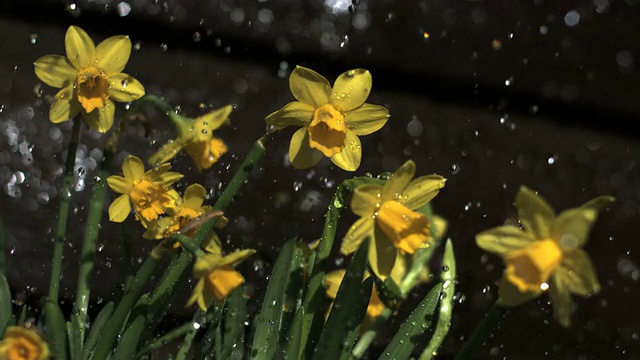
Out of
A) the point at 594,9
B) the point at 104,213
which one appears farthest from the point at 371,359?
the point at 594,9

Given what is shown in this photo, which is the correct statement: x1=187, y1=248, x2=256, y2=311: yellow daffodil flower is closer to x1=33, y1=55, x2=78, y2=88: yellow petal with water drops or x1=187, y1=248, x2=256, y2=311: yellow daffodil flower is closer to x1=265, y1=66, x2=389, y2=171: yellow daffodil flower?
x1=265, y1=66, x2=389, y2=171: yellow daffodil flower

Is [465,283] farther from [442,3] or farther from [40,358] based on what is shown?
[40,358]

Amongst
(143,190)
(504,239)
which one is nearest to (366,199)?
(504,239)

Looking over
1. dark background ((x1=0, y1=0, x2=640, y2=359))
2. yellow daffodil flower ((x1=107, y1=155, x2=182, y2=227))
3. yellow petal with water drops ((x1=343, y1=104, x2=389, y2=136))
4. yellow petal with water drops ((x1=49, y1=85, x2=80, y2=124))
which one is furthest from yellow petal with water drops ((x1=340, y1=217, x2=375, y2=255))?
dark background ((x1=0, y1=0, x2=640, y2=359))

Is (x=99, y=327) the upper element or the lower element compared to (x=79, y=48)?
lower

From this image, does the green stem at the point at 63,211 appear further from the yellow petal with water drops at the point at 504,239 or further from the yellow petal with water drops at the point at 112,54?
the yellow petal with water drops at the point at 504,239

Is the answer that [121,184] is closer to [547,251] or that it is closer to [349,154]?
[349,154]
